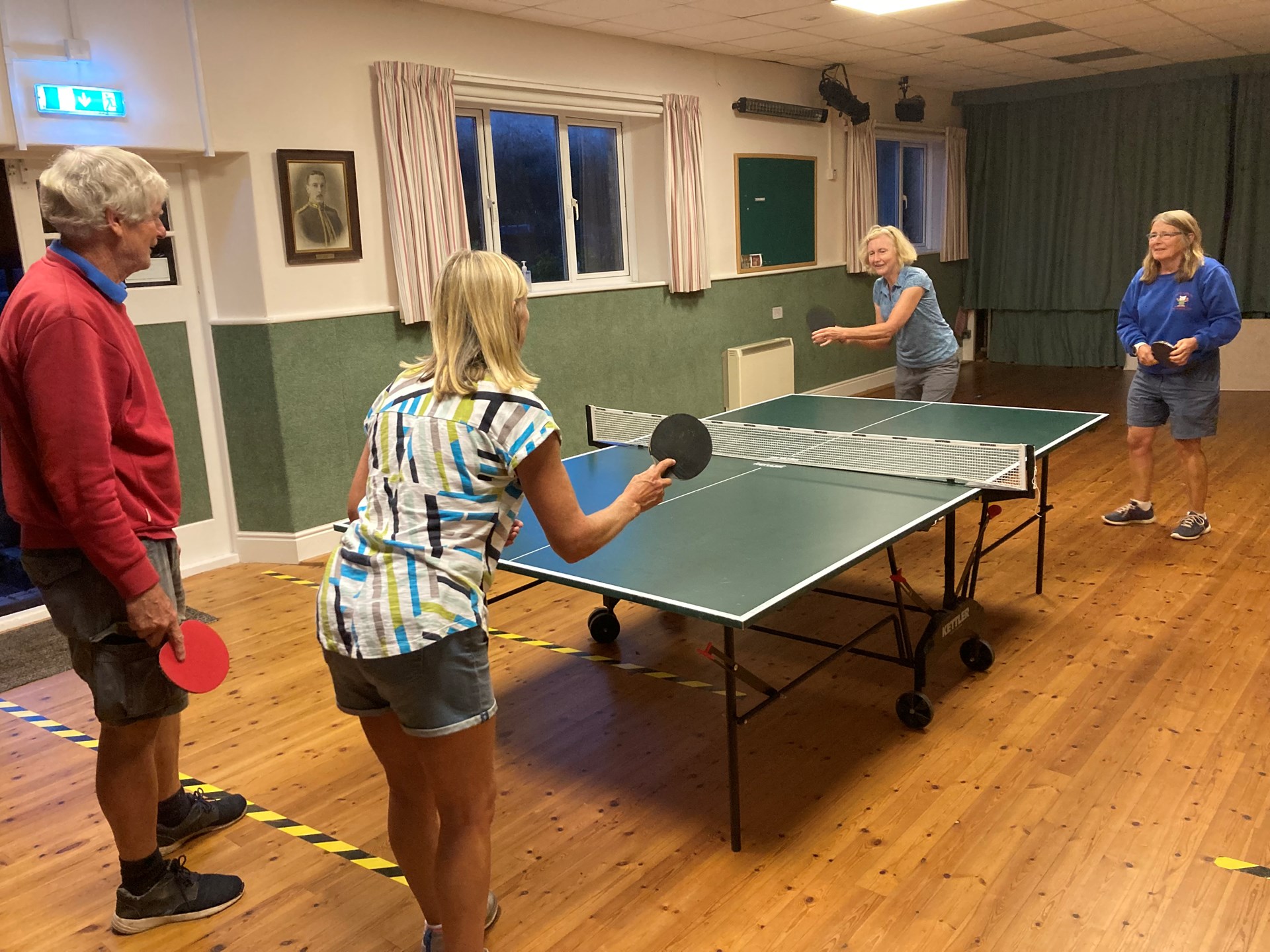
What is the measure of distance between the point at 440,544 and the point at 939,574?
3.39 m

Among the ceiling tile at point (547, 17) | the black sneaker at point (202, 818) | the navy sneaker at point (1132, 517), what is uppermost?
the ceiling tile at point (547, 17)

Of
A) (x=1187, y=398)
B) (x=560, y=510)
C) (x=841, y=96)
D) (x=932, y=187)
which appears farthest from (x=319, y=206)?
(x=932, y=187)

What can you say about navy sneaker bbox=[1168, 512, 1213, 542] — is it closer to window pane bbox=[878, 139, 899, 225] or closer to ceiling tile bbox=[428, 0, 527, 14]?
ceiling tile bbox=[428, 0, 527, 14]

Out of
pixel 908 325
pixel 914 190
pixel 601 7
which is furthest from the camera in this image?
pixel 914 190

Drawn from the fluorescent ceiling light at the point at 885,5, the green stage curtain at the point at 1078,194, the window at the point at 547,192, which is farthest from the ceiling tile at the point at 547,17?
the green stage curtain at the point at 1078,194

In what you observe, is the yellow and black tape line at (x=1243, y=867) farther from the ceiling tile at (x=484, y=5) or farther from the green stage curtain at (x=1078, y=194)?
the green stage curtain at (x=1078, y=194)

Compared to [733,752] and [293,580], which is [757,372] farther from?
[733,752]

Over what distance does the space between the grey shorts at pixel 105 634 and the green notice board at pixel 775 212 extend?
20.9ft

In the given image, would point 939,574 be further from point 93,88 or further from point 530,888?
point 93,88

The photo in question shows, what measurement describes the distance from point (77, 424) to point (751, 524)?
178 centimetres

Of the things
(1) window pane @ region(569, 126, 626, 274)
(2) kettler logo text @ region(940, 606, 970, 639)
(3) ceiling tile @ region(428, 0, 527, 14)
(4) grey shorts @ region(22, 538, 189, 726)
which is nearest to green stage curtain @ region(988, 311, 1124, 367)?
(1) window pane @ region(569, 126, 626, 274)

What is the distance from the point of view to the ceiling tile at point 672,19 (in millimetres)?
5867

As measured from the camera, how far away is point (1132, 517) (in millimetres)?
5215

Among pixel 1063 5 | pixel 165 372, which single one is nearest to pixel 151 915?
pixel 165 372
